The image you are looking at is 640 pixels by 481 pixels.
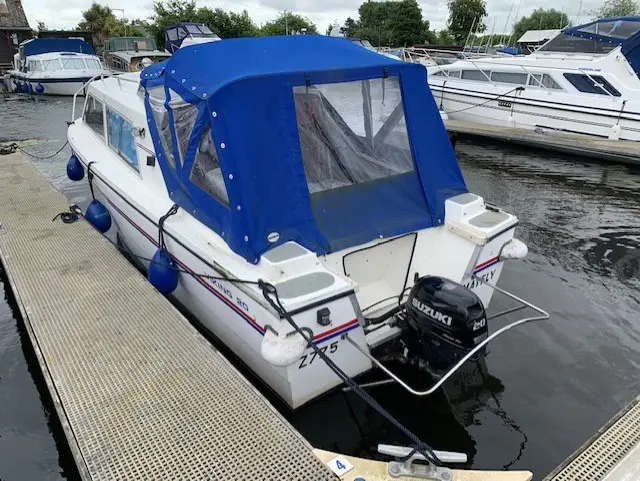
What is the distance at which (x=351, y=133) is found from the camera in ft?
13.5

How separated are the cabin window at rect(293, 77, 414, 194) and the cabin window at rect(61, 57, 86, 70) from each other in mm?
21924

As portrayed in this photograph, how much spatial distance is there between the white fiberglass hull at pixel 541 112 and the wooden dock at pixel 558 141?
0.70ft

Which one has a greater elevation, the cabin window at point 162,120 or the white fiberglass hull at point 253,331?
the cabin window at point 162,120

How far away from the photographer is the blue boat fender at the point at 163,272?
171 inches

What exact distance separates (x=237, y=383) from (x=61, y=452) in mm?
1391

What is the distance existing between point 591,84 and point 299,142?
10232 mm

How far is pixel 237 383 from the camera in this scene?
10.8 feet

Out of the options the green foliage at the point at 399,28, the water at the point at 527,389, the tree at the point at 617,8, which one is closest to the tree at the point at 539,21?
the tree at the point at 617,8

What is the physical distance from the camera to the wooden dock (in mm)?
10406

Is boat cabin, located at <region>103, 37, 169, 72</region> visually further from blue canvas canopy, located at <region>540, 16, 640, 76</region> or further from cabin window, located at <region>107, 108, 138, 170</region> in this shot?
cabin window, located at <region>107, 108, 138, 170</region>

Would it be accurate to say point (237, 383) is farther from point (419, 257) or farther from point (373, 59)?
point (373, 59)

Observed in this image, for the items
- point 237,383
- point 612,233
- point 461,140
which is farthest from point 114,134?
point 461,140

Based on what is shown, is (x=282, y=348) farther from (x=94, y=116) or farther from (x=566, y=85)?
(x=566, y=85)

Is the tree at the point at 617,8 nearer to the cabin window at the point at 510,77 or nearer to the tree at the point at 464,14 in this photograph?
the tree at the point at 464,14
